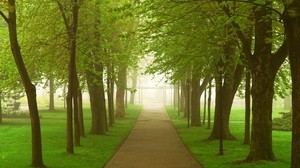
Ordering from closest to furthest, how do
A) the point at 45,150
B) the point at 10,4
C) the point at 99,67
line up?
the point at 10,4, the point at 45,150, the point at 99,67

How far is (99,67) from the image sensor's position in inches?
1105

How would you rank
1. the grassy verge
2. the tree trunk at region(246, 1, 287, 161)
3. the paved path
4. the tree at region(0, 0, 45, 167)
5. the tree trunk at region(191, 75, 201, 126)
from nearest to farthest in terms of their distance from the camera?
the tree at region(0, 0, 45, 167) < the paved path < the grassy verge < the tree trunk at region(246, 1, 287, 161) < the tree trunk at region(191, 75, 201, 126)

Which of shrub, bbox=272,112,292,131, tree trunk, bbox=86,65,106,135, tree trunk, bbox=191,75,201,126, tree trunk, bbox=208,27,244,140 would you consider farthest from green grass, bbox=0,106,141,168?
shrub, bbox=272,112,292,131

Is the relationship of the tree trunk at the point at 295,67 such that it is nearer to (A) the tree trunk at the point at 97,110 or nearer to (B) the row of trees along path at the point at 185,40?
(B) the row of trees along path at the point at 185,40

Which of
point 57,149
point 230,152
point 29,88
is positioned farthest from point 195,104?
point 29,88

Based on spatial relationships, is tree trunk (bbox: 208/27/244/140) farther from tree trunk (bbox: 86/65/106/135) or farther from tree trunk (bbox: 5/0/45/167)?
tree trunk (bbox: 5/0/45/167)

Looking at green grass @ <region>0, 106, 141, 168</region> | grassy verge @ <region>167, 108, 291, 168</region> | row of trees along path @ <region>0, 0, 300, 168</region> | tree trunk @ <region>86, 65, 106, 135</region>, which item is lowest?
grassy verge @ <region>167, 108, 291, 168</region>

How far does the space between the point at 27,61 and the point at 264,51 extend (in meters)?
10.5

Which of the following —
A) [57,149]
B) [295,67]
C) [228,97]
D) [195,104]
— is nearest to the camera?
[295,67]

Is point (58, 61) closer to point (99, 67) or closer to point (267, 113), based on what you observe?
point (99, 67)

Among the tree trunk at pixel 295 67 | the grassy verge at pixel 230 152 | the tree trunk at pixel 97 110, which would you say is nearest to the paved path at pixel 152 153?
the grassy verge at pixel 230 152

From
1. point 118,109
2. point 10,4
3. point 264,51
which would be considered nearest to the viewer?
point 10,4

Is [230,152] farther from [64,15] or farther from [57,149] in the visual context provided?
[64,15]

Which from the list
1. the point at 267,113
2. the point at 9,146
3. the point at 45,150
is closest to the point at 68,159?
the point at 45,150
